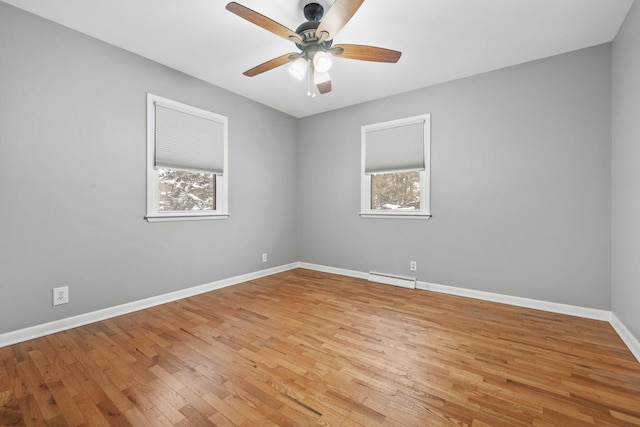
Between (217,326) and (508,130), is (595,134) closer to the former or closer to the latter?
(508,130)

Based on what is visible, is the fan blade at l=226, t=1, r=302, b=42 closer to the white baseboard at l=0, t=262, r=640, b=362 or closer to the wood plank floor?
the wood plank floor

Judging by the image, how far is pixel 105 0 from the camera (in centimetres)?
202

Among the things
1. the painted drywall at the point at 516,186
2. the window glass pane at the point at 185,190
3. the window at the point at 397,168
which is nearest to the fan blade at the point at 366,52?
the painted drywall at the point at 516,186

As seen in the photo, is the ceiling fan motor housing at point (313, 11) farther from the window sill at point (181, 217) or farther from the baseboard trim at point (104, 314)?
the baseboard trim at point (104, 314)

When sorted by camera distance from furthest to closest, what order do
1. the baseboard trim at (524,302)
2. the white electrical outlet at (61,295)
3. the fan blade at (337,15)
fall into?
the baseboard trim at (524,302) → the white electrical outlet at (61,295) → the fan blade at (337,15)

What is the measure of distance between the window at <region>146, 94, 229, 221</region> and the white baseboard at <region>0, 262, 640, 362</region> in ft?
2.88

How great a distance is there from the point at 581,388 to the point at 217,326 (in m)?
2.56

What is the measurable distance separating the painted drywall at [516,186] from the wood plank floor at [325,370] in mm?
532

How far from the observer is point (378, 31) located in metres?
2.37

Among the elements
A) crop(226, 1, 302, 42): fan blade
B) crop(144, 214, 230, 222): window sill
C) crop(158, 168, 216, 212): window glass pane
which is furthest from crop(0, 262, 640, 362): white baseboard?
crop(226, 1, 302, 42): fan blade

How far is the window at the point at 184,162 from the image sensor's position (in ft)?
9.46

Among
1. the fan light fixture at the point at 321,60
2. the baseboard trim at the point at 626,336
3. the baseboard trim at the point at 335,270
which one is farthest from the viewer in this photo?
the baseboard trim at the point at 335,270

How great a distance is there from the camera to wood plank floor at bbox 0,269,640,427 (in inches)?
54.4

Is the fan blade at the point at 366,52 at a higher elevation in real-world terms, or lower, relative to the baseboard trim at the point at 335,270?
higher
